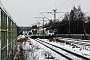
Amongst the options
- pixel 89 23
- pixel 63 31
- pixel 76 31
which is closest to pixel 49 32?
pixel 89 23

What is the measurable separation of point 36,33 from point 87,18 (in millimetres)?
27634

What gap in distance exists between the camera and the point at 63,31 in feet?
337

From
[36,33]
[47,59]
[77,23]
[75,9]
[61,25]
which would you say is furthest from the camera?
[75,9]

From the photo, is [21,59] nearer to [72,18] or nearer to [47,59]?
[47,59]

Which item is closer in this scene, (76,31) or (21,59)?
(21,59)

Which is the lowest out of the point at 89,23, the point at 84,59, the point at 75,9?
the point at 84,59

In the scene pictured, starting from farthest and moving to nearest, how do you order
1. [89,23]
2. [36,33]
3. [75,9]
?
[75,9], [89,23], [36,33]

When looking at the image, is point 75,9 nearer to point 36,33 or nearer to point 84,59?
point 36,33

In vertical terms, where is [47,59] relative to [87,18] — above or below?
below

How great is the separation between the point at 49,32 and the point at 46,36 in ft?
8.42

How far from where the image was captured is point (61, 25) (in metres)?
98.8

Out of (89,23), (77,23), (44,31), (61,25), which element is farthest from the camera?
(61,25)

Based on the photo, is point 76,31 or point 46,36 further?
point 76,31

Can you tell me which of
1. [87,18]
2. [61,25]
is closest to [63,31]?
[61,25]
